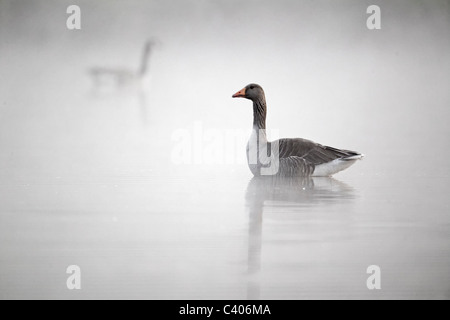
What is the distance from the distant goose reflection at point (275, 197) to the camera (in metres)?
2.96

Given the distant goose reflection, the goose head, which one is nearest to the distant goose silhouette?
the distant goose reflection

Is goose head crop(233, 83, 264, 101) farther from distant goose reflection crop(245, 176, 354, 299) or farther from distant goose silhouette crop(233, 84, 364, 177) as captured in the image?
distant goose reflection crop(245, 176, 354, 299)

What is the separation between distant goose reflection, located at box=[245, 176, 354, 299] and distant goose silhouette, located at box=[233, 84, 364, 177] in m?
0.12

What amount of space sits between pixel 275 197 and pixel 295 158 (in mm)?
1698

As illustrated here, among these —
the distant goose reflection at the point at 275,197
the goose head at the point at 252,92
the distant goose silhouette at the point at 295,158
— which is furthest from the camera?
the goose head at the point at 252,92

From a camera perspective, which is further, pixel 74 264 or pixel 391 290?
pixel 74 264

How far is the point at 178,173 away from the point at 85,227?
11.8 ft

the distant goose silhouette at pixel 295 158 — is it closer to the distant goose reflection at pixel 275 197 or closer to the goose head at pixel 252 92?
the distant goose reflection at pixel 275 197

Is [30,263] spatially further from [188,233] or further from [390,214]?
[390,214]

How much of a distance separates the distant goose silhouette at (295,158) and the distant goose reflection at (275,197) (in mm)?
118

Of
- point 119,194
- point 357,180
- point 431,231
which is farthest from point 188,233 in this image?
point 357,180

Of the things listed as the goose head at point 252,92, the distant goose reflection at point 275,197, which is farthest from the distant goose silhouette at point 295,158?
the goose head at point 252,92

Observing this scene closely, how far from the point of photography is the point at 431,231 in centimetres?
374

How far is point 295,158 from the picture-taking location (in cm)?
670
